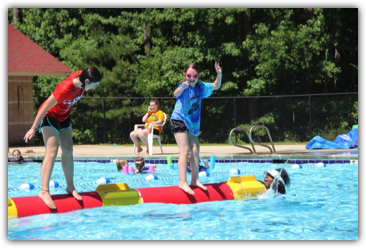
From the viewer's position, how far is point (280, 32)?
19.6 metres

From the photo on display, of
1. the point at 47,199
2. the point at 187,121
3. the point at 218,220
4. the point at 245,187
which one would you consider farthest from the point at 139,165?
the point at 218,220

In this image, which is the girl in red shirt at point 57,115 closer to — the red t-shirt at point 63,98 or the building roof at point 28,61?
the red t-shirt at point 63,98

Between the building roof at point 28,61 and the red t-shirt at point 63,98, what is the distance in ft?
40.1

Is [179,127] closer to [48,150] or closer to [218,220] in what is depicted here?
[218,220]

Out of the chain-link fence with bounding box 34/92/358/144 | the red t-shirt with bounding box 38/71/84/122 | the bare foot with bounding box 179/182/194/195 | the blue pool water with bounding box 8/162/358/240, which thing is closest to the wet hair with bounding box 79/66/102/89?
the red t-shirt with bounding box 38/71/84/122

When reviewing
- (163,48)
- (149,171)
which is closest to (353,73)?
(163,48)

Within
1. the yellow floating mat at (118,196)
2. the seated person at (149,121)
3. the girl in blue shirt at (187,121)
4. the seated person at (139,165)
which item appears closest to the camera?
the yellow floating mat at (118,196)

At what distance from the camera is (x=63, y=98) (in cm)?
545

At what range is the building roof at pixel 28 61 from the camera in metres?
17.3

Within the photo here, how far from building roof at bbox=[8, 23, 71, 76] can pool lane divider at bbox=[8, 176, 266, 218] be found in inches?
473

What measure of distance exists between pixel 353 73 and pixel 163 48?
323 inches

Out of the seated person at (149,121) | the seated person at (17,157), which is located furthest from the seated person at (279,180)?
the seated person at (17,157)
